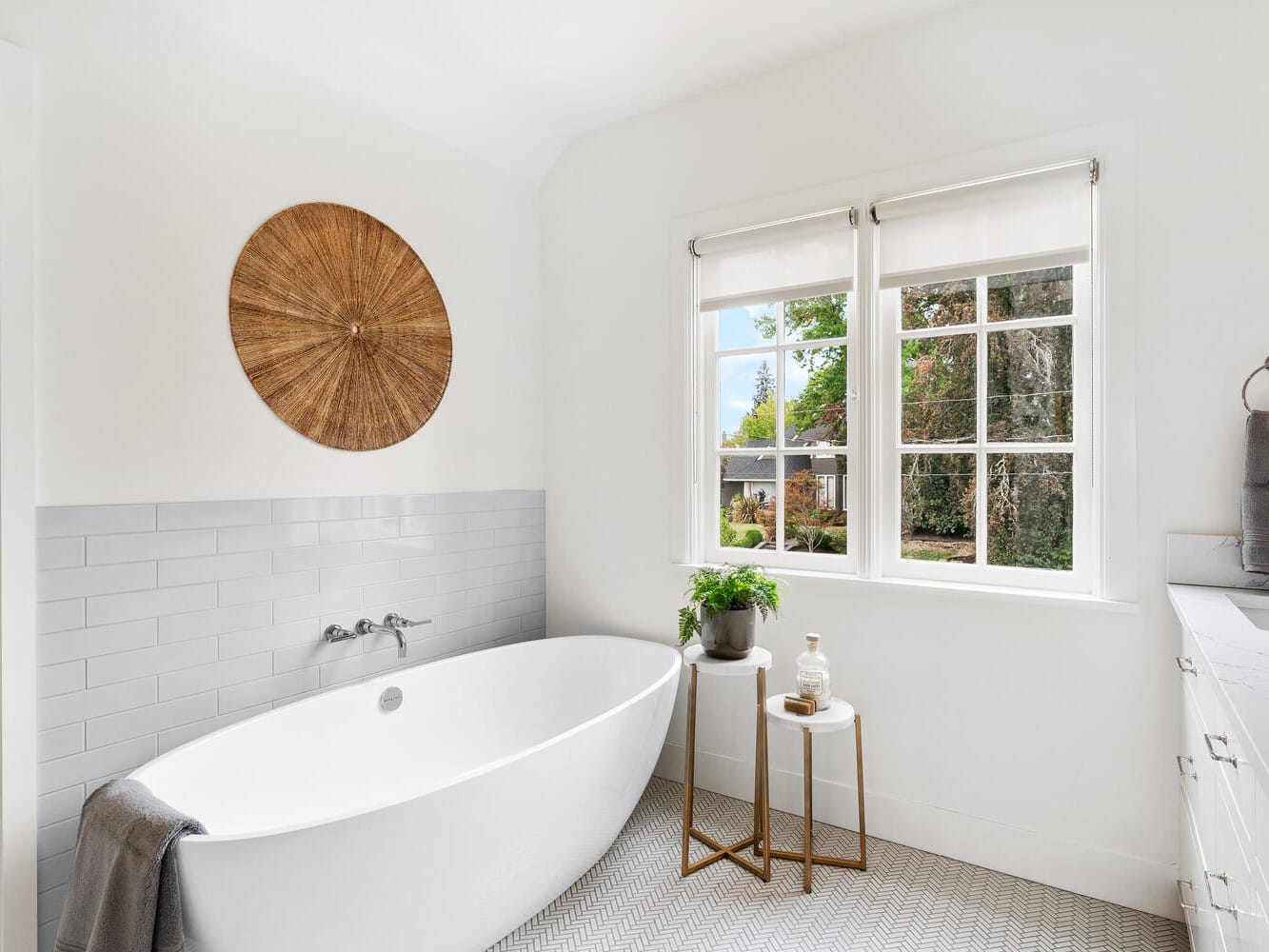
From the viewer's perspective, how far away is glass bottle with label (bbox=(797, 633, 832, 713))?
2.24m

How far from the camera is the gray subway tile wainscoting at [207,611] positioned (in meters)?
1.82

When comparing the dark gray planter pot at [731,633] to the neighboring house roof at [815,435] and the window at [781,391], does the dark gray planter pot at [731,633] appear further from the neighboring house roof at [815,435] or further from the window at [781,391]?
the neighboring house roof at [815,435]

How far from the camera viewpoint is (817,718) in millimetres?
2186

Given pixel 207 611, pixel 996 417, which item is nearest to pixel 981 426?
pixel 996 417

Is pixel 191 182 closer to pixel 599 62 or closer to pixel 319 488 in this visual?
pixel 319 488

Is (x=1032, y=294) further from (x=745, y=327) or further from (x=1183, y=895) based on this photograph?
(x=1183, y=895)

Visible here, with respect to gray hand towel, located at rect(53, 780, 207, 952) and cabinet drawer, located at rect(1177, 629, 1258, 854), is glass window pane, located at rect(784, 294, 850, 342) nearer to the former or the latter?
cabinet drawer, located at rect(1177, 629, 1258, 854)

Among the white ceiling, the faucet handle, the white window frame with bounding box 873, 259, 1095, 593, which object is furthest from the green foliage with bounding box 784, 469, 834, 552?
the white ceiling

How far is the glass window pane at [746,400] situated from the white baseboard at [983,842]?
1257 millimetres

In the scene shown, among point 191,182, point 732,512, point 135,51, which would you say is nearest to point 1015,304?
point 732,512

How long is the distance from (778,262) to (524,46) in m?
1.19

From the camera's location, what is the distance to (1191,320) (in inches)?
77.2

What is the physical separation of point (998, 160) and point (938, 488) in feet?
3.42

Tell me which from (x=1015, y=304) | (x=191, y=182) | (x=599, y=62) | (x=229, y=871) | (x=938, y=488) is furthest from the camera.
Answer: (x=599, y=62)
